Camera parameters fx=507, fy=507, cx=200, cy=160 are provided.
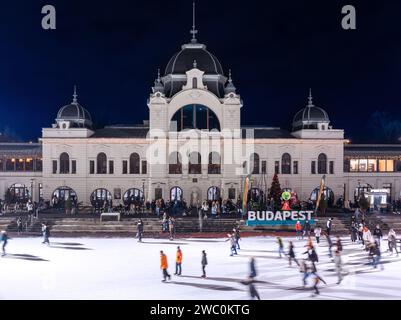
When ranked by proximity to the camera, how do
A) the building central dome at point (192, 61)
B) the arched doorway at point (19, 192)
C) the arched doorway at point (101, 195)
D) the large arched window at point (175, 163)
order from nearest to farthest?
the large arched window at point (175, 163), the arched doorway at point (101, 195), the arched doorway at point (19, 192), the building central dome at point (192, 61)

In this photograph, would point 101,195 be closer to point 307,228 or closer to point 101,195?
point 101,195

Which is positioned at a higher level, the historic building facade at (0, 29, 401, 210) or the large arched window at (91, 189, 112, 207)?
the historic building facade at (0, 29, 401, 210)

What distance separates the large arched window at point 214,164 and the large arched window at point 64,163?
49.0 feet

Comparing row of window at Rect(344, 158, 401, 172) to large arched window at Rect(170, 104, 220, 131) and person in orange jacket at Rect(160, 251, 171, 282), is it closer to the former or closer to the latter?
large arched window at Rect(170, 104, 220, 131)

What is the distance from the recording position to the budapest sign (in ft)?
129

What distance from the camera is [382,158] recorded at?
5700 centimetres

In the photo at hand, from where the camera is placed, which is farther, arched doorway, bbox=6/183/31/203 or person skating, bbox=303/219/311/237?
arched doorway, bbox=6/183/31/203

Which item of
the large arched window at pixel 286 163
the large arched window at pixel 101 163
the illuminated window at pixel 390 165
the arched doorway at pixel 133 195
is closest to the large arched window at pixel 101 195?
the arched doorway at pixel 133 195

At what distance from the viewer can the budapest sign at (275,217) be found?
1547 inches

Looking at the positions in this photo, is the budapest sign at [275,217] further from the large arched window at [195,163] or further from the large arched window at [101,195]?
the large arched window at [101,195]

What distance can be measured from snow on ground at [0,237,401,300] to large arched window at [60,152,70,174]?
20766 mm

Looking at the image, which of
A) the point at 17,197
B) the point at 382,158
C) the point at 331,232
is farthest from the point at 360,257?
the point at 17,197

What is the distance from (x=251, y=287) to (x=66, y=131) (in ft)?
129

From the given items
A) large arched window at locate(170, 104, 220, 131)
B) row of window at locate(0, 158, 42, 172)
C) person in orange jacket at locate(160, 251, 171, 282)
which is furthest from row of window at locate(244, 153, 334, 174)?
person in orange jacket at locate(160, 251, 171, 282)
